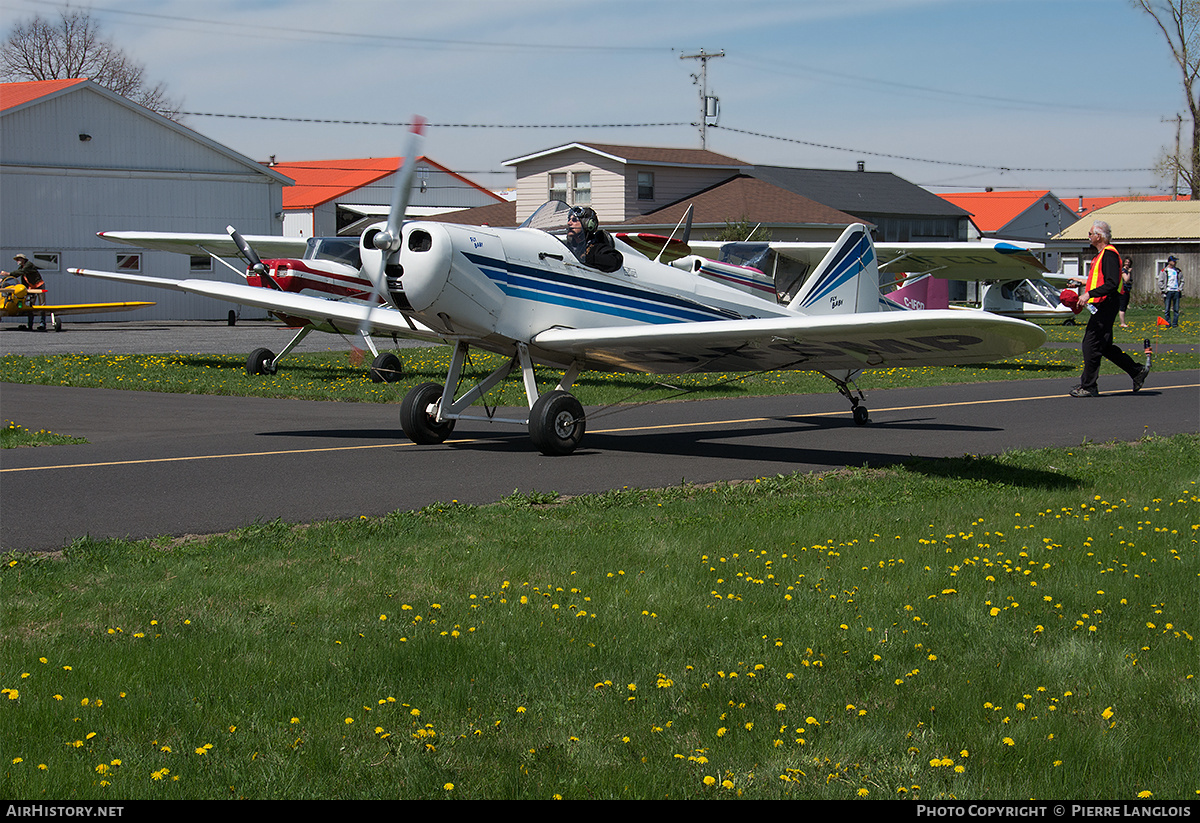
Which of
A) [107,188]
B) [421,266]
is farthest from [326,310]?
[107,188]

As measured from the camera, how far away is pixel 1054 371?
891 inches

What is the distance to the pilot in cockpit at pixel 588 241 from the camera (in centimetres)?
1169

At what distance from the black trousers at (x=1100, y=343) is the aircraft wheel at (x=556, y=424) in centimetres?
872

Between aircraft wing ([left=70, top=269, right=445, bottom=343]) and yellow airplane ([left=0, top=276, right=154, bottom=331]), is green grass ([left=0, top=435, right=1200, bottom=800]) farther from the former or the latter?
yellow airplane ([left=0, top=276, right=154, bottom=331])

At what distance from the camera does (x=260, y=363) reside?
19.6 meters

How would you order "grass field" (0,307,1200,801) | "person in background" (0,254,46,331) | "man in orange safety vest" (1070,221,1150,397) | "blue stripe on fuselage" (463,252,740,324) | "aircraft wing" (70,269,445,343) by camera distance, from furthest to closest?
1. "person in background" (0,254,46,331)
2. "man in orange safety vest" (1070,221,1150,397)
3. "aircraft wing" (70,269,445,343)
4. "blue stripe on fuselage" (463,252,740,324)
5. "grass field" (0,307,1200,801)

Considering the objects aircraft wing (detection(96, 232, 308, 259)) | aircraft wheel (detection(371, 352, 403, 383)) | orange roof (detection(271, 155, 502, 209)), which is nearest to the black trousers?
aircraft wheel (detection(371, 352, 403, 383))

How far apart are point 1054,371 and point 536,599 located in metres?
19.4

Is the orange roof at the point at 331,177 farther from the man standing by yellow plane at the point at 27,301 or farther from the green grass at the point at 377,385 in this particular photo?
the green grass at the point at 377,385

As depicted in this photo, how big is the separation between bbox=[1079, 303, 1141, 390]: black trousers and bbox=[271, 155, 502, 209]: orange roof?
53869 mm

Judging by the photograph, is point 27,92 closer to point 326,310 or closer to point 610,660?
point 326,310

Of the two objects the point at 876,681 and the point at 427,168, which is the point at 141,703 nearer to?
the point at 876,681

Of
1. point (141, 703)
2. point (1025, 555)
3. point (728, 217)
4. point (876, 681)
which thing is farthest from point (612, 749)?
point (728, 217)

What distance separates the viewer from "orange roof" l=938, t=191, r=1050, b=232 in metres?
79.9
